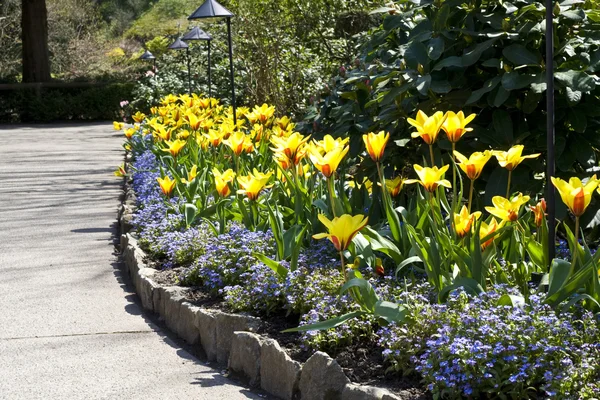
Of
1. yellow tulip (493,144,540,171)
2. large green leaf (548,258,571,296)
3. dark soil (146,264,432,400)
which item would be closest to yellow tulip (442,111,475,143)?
yellow tulip (493,144,540,171)

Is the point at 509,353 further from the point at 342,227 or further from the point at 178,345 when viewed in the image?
the point at 178,345

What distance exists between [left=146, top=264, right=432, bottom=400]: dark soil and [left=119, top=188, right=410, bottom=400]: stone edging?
0.06 m

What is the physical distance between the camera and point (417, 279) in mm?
3805

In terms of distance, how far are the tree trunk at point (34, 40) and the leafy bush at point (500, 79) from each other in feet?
65.0

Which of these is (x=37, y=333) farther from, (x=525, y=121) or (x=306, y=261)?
(x=525, y=121)

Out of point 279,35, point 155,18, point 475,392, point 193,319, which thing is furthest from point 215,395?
point 155,18

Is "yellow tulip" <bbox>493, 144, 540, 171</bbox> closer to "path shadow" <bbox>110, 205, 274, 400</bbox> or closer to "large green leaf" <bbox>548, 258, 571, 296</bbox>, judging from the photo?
"large green leaf" <bbox>548, 258, 571, 296</bbox>

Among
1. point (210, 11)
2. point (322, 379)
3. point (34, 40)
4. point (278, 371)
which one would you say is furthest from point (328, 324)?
point (34, 40)

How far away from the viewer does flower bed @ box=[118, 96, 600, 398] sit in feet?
9.13

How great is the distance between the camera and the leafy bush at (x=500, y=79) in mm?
4152

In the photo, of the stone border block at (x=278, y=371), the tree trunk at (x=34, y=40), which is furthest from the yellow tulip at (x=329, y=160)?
the tree trunk at (x=34, y=40)

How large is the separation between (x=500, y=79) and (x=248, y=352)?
1817mm

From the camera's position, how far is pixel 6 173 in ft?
38.5

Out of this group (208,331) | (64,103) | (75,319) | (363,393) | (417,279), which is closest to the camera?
(363,393)
